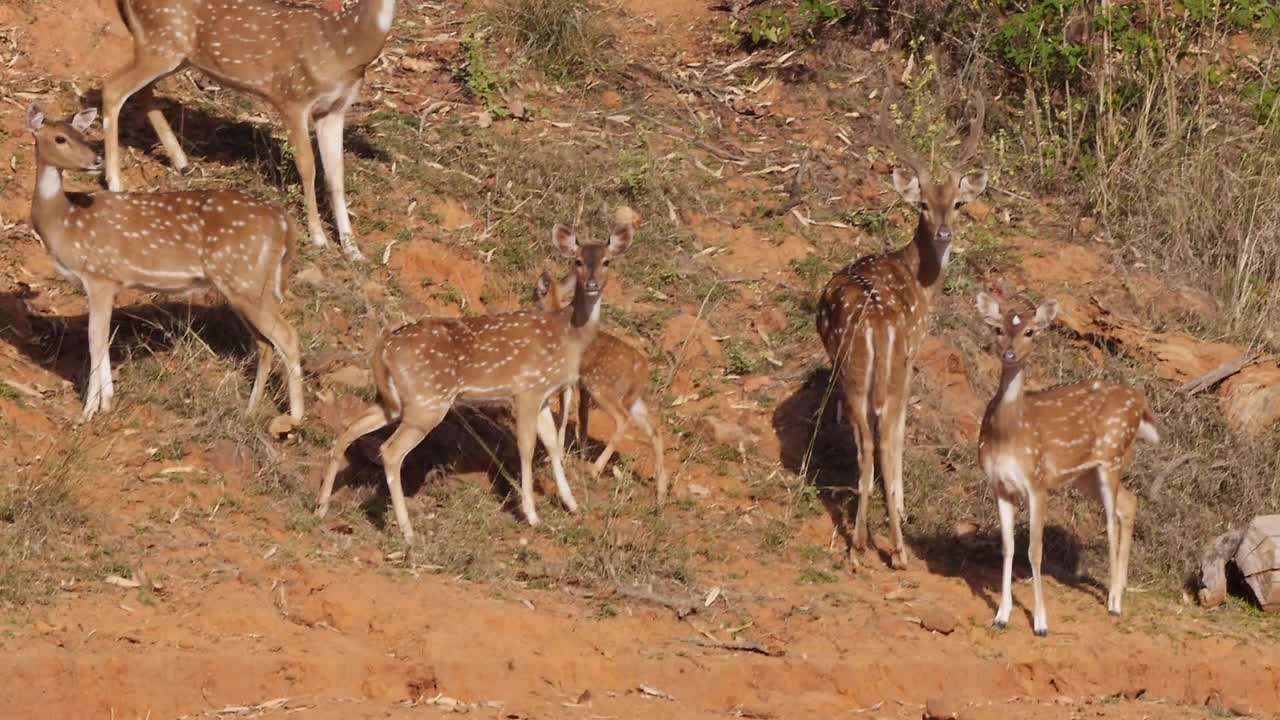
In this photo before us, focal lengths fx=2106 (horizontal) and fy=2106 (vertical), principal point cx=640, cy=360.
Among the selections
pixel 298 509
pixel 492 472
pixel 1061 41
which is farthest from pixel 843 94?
pixel 298 509

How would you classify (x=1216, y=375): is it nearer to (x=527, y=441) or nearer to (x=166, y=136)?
(x=527, y=441)

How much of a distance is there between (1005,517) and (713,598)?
1.86 metres

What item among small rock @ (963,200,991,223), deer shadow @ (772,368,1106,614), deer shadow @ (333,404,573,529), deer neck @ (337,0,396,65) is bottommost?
deer shadow @ (772,368,1106,614)

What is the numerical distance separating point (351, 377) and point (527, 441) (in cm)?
160

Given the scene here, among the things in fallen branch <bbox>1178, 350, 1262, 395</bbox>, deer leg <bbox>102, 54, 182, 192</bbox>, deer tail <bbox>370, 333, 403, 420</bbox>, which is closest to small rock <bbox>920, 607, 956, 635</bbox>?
deer tail <bbox>370, 333, 403, 420</bbox>

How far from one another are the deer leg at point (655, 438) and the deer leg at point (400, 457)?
1716mm

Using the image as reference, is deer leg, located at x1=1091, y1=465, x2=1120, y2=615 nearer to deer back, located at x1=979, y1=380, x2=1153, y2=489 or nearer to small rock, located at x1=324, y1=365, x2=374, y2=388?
deer back, located at x1=979, y1=380, x2=1153, y2=489

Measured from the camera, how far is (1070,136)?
17.8 metres

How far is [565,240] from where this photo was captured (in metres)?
13.6

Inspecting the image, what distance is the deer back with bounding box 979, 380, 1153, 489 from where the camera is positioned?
1283 centimetres

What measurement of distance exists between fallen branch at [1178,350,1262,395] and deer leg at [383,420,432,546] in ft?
19.3

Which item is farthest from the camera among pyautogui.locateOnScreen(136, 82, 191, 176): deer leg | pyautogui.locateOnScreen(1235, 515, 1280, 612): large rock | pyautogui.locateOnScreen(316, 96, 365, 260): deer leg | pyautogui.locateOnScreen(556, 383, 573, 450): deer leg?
pyautogui.locateOnScreen(136, 82, 191, 176): deer leg

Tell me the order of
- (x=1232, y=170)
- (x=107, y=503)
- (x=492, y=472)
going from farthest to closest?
(x=1232, y=170) < (x=492, y=472) < (x=107, y=503)

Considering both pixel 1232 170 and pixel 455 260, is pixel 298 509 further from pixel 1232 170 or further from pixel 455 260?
pixel 1232 170
